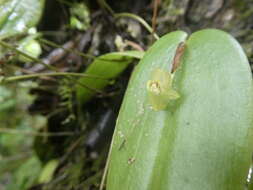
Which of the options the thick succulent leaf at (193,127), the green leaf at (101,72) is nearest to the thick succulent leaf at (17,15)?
the green leaf at (101,72)

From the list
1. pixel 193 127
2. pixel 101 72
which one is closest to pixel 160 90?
pixel 193 127

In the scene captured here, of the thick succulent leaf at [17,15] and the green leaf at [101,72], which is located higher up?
the thick succulent leaf at [17,15]

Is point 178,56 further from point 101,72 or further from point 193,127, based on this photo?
point 101,72

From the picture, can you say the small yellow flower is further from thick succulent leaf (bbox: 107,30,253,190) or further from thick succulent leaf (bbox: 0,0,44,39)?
thick succulent leaf (bbox: 0,0,44,39)

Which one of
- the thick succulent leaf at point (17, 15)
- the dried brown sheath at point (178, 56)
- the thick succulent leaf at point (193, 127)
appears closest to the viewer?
the thick succulent leaf at point (193, 127)

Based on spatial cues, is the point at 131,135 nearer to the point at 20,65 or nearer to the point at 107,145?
the point at 107,145

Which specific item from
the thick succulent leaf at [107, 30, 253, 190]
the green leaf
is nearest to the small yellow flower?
the thick succulent leaf at [107, 30, 253, 190]

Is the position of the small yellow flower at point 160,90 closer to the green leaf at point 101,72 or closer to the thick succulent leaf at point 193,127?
the thick succulent leaf at point 193,127
